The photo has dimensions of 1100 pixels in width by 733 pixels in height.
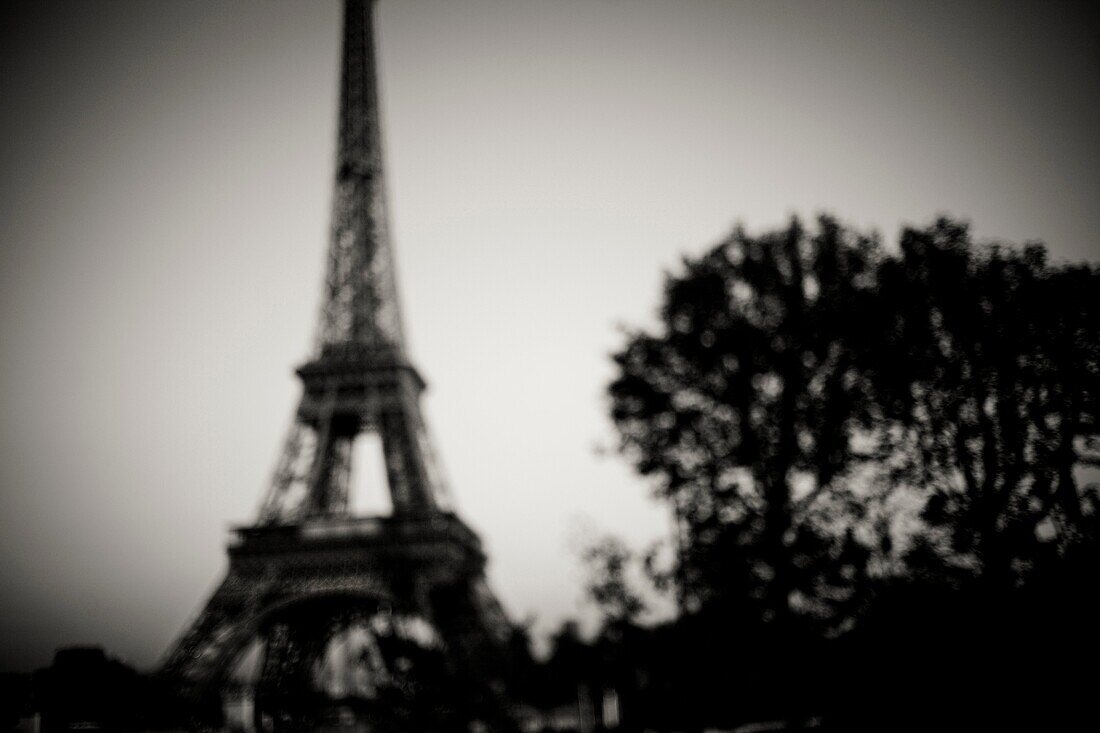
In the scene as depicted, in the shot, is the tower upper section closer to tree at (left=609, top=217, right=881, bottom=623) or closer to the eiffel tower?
the eiffel tower

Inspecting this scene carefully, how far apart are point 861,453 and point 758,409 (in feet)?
7.01

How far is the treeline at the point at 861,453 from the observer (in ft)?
41.1

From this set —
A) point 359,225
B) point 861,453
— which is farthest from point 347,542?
point 861,453

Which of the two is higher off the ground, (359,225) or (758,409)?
(359,225)

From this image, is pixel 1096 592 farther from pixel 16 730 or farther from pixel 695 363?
pixel 16 730

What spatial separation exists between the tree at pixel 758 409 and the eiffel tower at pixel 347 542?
8604 mm

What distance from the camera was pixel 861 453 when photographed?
1391 centimetres

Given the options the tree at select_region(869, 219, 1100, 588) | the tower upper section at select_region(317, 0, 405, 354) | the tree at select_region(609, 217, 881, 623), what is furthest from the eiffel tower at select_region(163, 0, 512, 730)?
the tree at select_region(869, 219, 1100, 588)

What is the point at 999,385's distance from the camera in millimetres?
13258

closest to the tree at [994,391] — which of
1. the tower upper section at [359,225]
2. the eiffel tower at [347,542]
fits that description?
the eiffel tower at [347,542]

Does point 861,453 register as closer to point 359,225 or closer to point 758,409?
point 758,409

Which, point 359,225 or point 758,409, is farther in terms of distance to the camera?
point 359,225

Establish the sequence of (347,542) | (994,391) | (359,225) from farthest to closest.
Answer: (359,225)
(347,542)
(994,391)

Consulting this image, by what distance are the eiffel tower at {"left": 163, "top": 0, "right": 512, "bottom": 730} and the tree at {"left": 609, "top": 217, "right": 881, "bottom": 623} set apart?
8.60 metres
